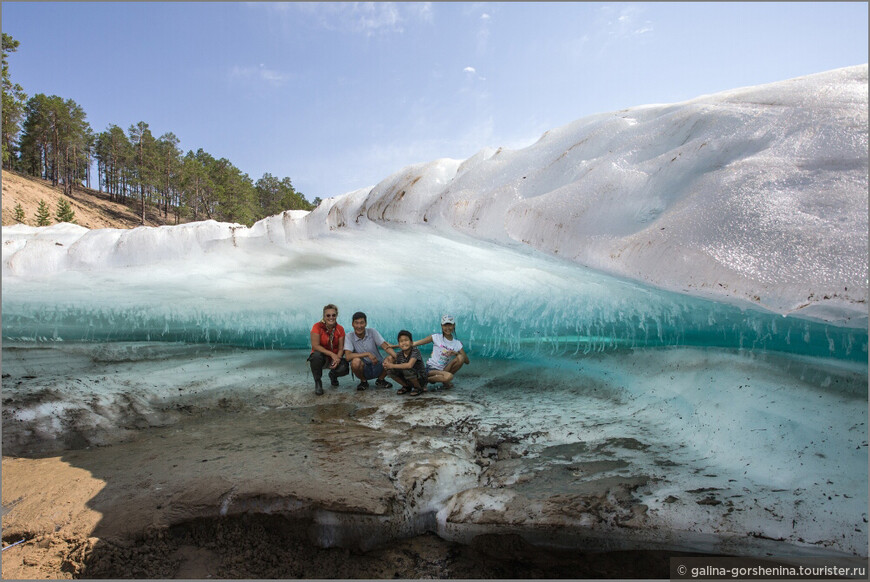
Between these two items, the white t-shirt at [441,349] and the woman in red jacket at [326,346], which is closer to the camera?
the woman in red jacket at [326,346]

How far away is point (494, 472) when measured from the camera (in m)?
2.80

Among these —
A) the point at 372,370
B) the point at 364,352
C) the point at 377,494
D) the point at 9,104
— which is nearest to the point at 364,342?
the point at 364,352

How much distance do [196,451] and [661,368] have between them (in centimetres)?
424

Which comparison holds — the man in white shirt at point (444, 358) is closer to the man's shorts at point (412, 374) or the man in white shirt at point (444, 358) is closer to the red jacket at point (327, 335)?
the man's shorts at point (412, 374)

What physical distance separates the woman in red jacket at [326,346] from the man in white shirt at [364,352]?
104mm

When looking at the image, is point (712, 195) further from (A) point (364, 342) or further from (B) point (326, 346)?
(B) point (326, 346)

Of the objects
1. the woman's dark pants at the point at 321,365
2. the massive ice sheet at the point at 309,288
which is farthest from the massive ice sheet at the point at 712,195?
the woman's dark pants at the point at 321,365

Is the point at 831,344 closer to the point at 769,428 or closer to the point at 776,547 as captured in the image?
A: the point at 769,428

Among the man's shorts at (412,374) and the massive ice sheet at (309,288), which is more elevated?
the massive ice sheet at (309,288)

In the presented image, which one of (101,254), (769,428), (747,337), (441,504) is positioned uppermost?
(101,254)

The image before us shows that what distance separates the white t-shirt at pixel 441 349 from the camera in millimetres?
4848

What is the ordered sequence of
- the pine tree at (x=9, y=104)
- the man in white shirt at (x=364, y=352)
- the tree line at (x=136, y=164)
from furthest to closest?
the tree line at (x=136, y=164), the pine tree at (x=9, y=104), the man in white shirt at (x=364, y=352)

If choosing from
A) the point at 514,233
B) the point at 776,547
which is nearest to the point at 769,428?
the point at 776,547

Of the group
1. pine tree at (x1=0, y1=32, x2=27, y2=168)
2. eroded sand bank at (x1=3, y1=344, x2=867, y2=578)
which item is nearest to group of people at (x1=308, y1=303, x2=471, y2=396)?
eroded sand bank at (x1=3, y1=344, x2=867, y2=578)
